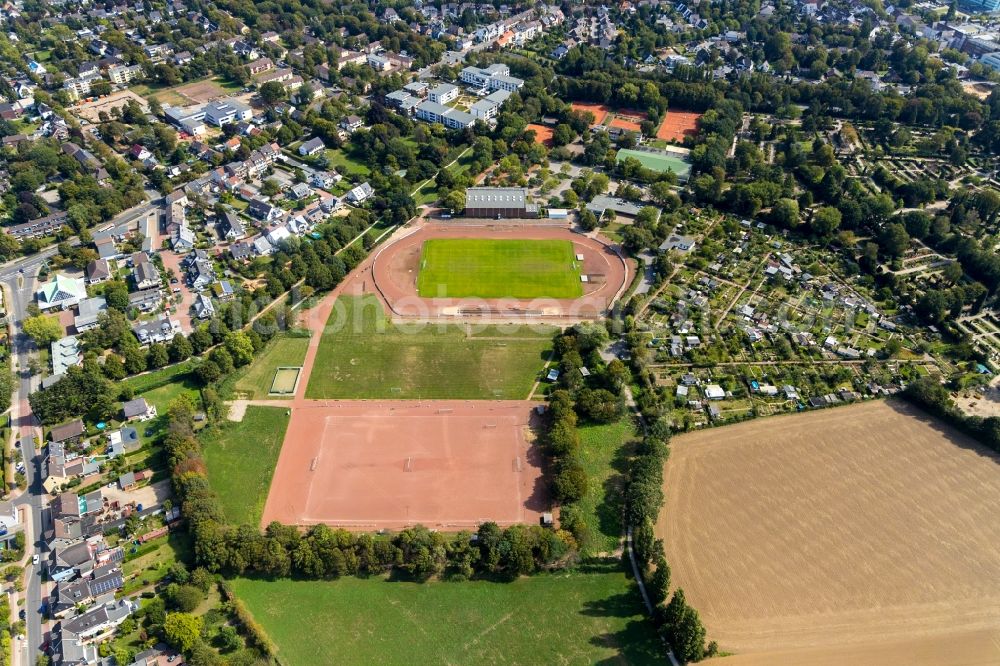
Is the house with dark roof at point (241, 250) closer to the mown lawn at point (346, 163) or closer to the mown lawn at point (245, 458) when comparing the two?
the mown lawn at point (346, 163)

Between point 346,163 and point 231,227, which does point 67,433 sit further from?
point 346,163

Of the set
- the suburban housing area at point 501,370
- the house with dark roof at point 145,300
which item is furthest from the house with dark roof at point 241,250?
the house with dark roof at point 145,300

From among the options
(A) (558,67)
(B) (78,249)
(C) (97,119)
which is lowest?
(B) (78,249)

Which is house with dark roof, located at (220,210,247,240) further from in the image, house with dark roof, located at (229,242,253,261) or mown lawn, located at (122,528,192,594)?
mown lawn, located at (122,528,192,594)

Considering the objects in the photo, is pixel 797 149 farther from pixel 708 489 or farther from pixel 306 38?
pixel 306 38

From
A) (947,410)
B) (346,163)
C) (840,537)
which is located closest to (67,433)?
(346,163)

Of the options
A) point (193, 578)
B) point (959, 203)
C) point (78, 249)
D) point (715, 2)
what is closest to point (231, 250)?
point (78, 249)
